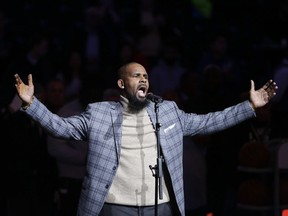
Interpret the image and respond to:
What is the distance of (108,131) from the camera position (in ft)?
26.7

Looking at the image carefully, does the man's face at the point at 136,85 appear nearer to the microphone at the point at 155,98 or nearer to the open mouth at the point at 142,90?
the open mouth at the point at 142,90

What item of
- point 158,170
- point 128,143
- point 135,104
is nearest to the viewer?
point 158,170

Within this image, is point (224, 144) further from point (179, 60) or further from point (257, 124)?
point (179, 60)

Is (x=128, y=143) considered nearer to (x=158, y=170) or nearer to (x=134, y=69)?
(x=158, y=170)

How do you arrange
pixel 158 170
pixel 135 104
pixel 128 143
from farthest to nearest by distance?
pixel 135 104 → pixel 128 143 → pixel 158 170

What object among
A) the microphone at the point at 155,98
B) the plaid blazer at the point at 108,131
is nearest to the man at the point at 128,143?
the plaid blazer at the point at 108,131

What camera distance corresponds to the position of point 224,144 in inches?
419

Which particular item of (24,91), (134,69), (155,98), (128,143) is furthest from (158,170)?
(24,91)

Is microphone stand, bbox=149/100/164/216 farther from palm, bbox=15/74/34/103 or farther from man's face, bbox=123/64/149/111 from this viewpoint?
palm, bbox=15/74/34/103

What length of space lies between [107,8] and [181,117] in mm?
7235

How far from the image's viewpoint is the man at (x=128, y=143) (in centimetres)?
802

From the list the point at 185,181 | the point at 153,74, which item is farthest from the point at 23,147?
the point at 153,74

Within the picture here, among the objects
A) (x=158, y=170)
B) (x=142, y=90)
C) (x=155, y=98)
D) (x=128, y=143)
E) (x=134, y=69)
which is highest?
(x=134, y=69)

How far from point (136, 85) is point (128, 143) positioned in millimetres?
446
